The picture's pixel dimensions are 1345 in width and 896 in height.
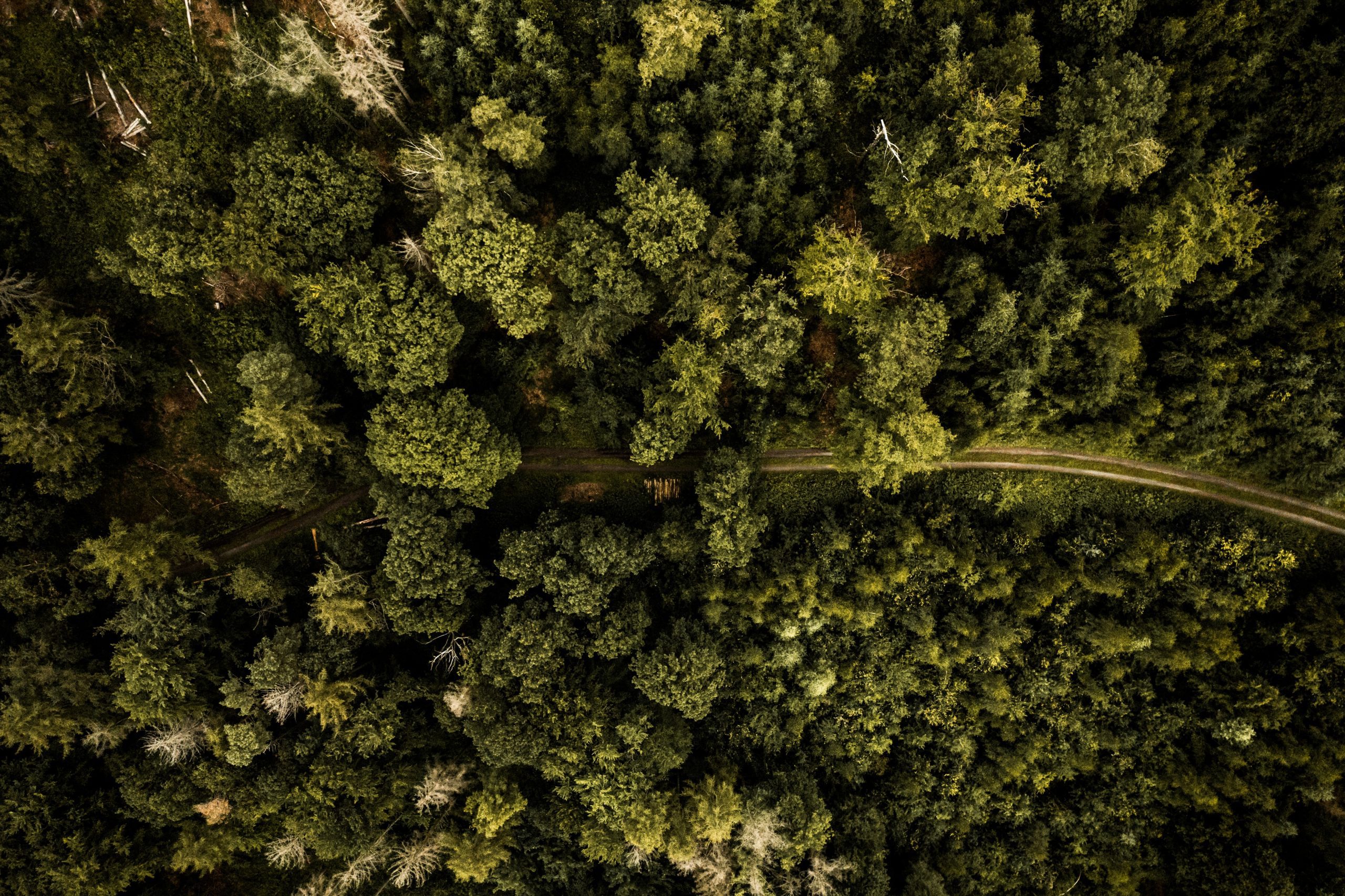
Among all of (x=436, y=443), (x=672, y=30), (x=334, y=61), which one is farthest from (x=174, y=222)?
(x=672, y=30)

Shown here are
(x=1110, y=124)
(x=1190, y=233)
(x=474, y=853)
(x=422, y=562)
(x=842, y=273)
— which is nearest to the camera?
(x=1110, y=124)

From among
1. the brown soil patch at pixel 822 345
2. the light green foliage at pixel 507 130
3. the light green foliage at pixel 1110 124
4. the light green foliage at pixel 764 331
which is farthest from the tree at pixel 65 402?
the light green foliage at pixel 1110 124

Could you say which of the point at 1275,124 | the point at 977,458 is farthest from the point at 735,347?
the point at 1275,124

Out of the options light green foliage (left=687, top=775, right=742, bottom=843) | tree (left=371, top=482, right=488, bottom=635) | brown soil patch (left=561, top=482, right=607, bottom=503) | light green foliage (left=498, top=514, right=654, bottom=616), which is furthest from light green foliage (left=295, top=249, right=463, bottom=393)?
light green foliage (left=687, top=775, right=742, bottom=843)

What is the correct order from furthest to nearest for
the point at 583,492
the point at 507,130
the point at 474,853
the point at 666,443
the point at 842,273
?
the point at 583,492 → the point at 666,443 → the point at 474,853 → the point at 842,273 → the point at 507,130

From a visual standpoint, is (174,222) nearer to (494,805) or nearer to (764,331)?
(764,331)

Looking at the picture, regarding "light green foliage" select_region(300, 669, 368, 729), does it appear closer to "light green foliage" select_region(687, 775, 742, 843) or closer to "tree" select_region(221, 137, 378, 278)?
"light green foliage" select_region(687, 775, 742, 843)

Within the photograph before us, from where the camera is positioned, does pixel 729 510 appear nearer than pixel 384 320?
No
